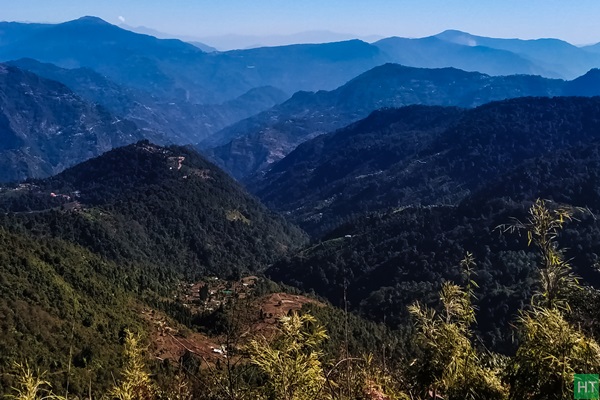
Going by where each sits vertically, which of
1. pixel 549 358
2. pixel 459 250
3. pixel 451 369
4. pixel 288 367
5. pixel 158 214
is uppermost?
pixel 549 358

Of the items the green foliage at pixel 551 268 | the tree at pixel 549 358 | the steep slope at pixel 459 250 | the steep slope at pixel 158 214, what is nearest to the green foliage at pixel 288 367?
the tree at pixel 549 358

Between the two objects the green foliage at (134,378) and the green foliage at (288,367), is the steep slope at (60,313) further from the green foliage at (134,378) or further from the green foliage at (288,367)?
the green foliage at (288,367)

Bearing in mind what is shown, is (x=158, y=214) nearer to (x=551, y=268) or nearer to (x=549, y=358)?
(x=551, y=268)

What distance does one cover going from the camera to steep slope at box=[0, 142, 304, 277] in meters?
125

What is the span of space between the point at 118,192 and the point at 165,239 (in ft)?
138

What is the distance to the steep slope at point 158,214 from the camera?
125m

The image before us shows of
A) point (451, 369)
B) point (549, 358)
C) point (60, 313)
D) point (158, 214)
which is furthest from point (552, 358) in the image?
point (158, 214)

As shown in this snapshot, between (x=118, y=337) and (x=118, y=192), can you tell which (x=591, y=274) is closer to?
(x=118, y=337)

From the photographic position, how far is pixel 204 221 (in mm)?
158500

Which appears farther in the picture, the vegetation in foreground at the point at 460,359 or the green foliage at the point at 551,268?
the green foliage at the point at 551,268

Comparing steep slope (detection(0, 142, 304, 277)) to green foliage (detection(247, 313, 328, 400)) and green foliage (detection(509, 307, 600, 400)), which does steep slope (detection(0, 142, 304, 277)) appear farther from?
green foliage (detection(509, 307, 600, 400))

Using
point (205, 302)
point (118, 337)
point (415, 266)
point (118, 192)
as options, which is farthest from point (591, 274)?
point (118, 192)

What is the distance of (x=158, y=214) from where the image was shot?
499ft

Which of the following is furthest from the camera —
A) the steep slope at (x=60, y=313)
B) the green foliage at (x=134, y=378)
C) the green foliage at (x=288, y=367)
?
the steep slope at (x=60, y=313)
